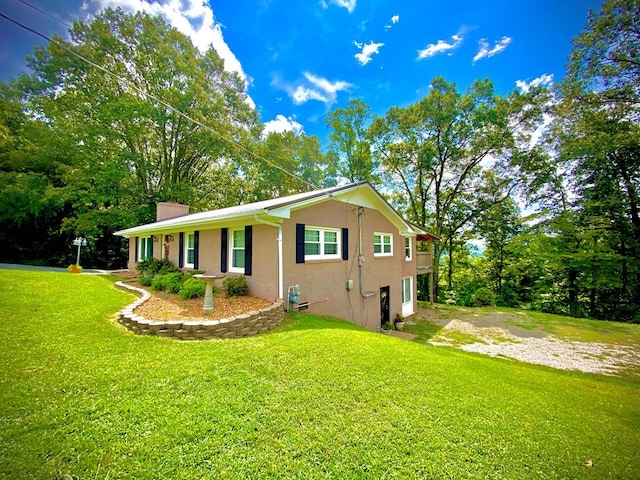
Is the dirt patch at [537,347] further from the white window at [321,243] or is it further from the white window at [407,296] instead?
the white window at [321,243]

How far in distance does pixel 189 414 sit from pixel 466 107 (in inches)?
905

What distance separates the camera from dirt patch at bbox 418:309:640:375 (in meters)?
7.59

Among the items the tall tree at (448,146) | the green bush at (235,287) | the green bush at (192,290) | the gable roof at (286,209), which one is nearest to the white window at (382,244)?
the gable roof at (286,209)

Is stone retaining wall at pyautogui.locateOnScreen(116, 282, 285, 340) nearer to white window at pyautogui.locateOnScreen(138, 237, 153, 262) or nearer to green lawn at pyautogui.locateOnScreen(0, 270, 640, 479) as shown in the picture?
green lawn at pyautogui.locateOnScreen(0, 270, 640, 479)

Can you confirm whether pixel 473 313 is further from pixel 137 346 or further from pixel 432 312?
pixel 137 346

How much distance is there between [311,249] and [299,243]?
81cm

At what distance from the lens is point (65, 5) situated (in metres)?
7.13

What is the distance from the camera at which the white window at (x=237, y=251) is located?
8.34m

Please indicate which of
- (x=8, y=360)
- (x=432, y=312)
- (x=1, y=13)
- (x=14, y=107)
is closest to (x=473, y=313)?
(x=432, y=312)

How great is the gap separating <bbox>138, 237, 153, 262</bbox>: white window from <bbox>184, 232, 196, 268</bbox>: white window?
4581 millimetres

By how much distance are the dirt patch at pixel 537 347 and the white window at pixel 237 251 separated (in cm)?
791

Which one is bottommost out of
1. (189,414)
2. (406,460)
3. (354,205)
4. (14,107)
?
(406,460)

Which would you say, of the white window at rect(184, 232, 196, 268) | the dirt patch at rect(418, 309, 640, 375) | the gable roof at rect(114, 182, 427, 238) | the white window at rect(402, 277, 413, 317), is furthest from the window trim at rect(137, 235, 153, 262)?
the dirt patch at rect(418, 309, 640, 375)

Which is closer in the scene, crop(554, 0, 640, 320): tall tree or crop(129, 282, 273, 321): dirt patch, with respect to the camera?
crop(129, 282, 273, 321): dirt patch
